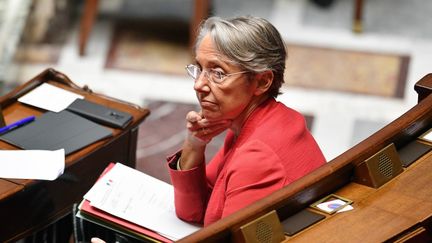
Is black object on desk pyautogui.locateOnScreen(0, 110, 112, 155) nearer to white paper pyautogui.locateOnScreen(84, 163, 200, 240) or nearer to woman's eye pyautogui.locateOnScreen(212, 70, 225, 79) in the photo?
white paper pyautogui.locateOnScreen(84, 163, 200, 240)

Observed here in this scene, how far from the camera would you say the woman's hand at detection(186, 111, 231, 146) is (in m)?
2.94

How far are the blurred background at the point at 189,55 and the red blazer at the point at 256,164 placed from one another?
5.54 feet

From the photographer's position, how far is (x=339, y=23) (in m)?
6.15

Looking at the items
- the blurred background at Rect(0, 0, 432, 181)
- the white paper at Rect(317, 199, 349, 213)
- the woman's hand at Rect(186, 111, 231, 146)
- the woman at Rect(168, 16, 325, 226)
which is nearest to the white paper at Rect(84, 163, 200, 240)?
the woman at Rect(168, 16, 325, 226)

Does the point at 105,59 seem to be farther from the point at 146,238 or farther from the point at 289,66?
the point at 146,238

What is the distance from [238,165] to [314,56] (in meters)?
3.14

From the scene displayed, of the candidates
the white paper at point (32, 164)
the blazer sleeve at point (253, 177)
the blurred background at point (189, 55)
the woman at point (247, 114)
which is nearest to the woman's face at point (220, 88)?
the woman at point (247, 114)

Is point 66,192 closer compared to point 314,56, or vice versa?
point 66,192

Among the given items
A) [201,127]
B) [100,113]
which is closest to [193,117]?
[201,127]

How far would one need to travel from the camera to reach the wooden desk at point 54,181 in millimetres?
3248

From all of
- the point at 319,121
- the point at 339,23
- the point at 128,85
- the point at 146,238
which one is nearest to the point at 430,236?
the point at 146,238

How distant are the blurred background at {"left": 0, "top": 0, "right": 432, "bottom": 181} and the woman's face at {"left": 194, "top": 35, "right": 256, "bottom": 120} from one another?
1.86 m

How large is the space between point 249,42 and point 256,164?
36cm

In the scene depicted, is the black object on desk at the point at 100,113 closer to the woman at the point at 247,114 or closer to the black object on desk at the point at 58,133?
the black object on desk at the point at 58,133
